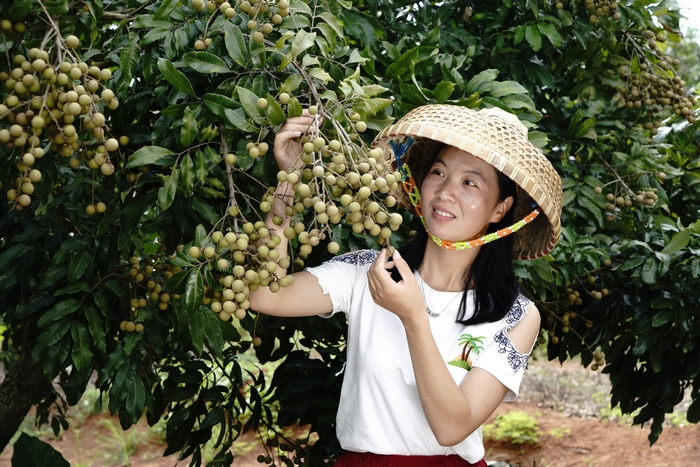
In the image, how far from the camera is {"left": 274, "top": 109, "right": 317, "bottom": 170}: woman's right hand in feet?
4.66

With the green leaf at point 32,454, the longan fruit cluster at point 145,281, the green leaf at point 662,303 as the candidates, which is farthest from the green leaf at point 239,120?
the green leaf at point 662,303

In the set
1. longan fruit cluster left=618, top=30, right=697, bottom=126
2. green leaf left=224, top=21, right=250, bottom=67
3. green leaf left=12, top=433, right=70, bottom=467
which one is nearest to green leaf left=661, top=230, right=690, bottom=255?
longan fruit cluster left=618, top=30, right=697, bottom=126

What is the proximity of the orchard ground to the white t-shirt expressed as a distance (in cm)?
332

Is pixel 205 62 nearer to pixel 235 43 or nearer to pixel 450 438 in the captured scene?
pixel 235 43

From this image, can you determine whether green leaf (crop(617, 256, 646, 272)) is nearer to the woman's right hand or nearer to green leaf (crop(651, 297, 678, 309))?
green leaf (crop(651, 297, 678, 309))

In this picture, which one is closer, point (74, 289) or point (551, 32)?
point (74, 289)

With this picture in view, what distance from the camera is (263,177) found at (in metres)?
1.54

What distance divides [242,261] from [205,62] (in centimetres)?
44

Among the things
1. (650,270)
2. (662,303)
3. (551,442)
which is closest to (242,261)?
(650,270)

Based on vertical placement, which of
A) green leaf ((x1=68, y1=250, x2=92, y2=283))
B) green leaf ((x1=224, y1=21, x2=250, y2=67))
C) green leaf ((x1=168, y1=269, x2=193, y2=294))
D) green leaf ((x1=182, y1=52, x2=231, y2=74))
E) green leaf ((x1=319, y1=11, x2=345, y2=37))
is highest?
green leaf ((x1=319, y1=11, x2=345, y2=37))

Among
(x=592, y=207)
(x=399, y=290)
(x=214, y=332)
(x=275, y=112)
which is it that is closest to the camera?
(x=275, y=112)

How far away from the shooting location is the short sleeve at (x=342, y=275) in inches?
70.7

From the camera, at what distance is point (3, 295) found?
2338 millimetres

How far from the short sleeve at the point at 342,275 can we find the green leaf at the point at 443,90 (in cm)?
46
